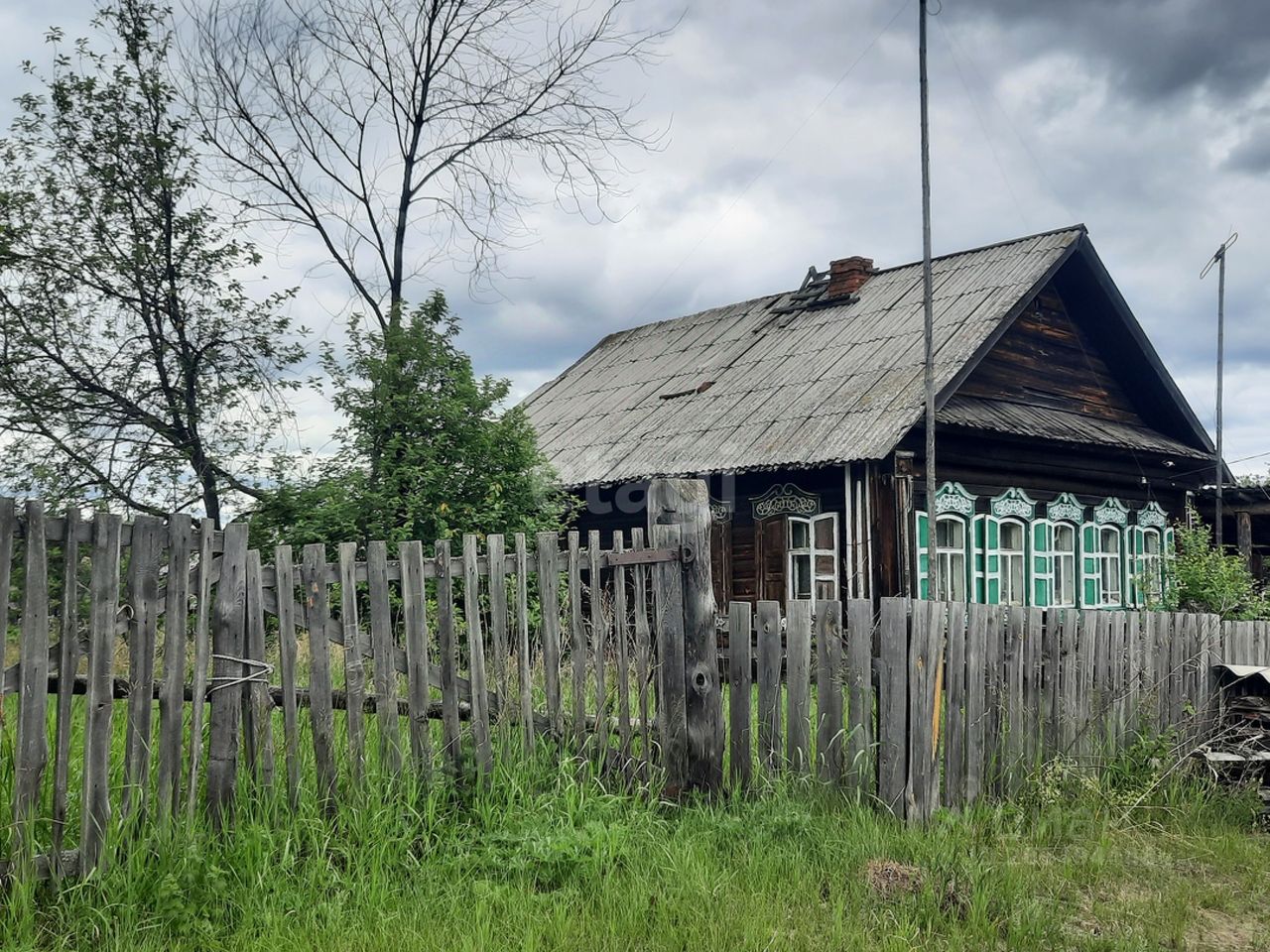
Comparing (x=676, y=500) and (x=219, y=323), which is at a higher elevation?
(x=219, y=323)

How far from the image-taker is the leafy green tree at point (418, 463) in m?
10.5

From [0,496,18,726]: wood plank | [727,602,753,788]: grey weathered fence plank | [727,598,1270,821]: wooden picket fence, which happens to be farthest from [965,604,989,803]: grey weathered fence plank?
[0,496,18,726]: wood plank

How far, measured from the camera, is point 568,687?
5.41 metres

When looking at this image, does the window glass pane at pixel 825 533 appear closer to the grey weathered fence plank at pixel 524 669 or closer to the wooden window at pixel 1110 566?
the wooden window at pixel 1110 566

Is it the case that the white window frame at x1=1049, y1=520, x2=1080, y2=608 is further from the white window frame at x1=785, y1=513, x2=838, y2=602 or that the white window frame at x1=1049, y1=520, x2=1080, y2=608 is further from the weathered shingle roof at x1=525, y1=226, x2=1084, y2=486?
the white window frame at x1=785, y1=513, x2=838, y2=602

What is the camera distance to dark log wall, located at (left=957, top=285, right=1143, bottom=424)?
50.7 ft

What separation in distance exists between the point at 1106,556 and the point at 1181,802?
448 inches

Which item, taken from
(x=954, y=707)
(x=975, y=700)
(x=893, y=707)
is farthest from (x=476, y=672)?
(x=975, y=700)

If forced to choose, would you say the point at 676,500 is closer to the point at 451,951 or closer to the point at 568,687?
the point at 568,687

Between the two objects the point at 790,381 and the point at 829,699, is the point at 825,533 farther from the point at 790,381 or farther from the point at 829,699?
the point at 829,699

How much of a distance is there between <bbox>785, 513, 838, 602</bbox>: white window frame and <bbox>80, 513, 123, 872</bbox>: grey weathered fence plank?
10378 mm

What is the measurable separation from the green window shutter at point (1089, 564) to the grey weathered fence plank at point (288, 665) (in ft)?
46.1

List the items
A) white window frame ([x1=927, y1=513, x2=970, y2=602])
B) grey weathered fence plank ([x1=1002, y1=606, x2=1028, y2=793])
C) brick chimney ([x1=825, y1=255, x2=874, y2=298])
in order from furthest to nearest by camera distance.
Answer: brick chimney ([x1=825, y1=255, x2=874, y2=298]) → white window frame ([x1=927, y1=513, x2=970, y2=602]) → grey weathered fence plank ([x1=1002, y1=606, x2=1028, y2=793])

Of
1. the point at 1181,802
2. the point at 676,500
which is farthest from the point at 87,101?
the point at 1181,802
